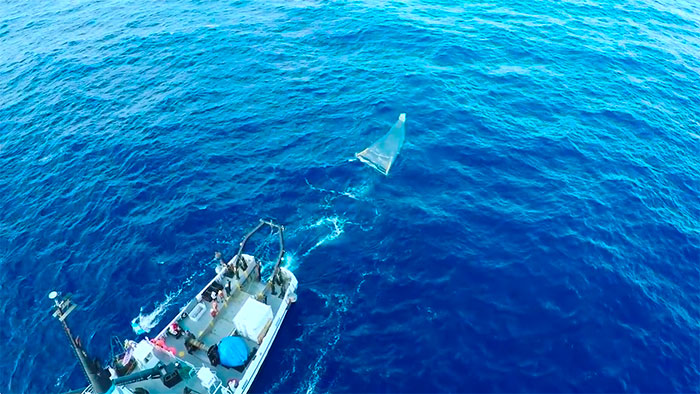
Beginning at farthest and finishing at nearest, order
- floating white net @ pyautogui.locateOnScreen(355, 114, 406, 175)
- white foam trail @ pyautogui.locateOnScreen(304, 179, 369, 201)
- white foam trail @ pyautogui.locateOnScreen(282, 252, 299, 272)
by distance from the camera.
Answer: floating white net @ pyautogui.locateOnScreen(355, 114, 406, 175)
white foam trail @ pyautogui.locateOnScreen(304, 179, 369, 201)
white foam trail @ pyautogui.locateOnScreen(282, 252, 299, 272)

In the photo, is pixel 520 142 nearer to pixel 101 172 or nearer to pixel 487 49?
pixel 487 49

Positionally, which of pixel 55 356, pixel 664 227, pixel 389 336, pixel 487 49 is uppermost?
pixel 487 49

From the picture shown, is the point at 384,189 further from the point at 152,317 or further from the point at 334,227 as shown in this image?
the point at 152,317

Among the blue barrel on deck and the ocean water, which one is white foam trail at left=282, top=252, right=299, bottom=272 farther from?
the blue barrel on deck

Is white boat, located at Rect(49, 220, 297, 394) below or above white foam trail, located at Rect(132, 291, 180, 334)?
above

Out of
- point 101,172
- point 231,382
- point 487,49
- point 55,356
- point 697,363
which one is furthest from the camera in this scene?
point 487,49

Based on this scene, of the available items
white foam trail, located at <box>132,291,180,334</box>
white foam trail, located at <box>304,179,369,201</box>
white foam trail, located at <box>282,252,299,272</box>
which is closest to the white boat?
white foam trail, located at <box>132,291,180,334</box>

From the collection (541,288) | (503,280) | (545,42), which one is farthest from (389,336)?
(545,42)
